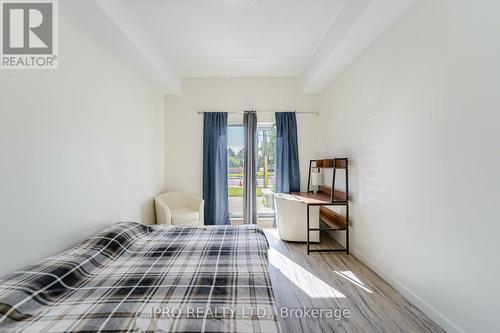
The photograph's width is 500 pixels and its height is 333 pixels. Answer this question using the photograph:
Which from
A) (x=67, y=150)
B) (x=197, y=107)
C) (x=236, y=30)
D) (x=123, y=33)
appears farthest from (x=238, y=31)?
(x=67, y=150)

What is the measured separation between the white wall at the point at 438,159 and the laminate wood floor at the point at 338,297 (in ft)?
0.48

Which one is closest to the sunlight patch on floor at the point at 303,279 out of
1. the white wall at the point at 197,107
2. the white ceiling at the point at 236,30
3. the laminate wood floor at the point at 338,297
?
the laminate wood floor at the point at 338,297

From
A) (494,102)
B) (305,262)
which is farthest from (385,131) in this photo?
(305,262)

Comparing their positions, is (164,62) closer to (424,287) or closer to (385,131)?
(385,131)

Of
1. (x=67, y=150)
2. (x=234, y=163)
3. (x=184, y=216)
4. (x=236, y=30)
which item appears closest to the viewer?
(x=67, y=150)

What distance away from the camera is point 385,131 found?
6.53ft

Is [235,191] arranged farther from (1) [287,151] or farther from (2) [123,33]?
(2) [123,33]

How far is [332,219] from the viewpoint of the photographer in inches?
117

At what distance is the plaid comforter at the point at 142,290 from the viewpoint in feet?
2.71

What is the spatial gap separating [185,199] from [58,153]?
2.02 m

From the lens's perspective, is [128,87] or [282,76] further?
[282,76]

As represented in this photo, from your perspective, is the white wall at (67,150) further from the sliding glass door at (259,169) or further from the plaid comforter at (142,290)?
the sliding glass door at (259,169)

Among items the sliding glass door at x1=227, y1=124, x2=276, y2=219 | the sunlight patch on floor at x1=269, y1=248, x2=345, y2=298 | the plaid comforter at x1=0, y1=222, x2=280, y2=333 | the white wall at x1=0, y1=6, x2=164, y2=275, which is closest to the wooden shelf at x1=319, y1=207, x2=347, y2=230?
the sunlight patch on floor at x1=269, y1=248, x2=345, y2=298

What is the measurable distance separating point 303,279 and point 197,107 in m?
3.15
